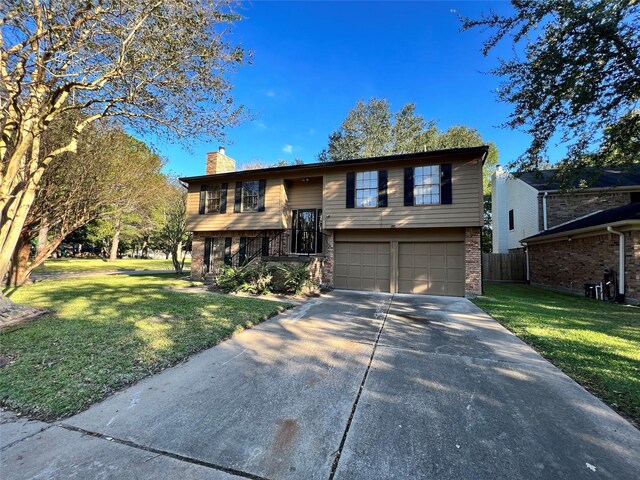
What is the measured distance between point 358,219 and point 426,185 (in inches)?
108

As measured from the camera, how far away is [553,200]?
49.0 feet

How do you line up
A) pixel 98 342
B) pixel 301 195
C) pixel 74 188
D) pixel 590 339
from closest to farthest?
pixel 98 342 → pixel 590 339 → pixel 74 188 → pixel 301 195

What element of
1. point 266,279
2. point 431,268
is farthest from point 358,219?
point 266,279

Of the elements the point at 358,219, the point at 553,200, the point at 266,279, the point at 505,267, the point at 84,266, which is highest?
the point at 553,200

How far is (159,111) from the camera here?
753 cm

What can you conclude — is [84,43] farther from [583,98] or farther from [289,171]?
[583,98]

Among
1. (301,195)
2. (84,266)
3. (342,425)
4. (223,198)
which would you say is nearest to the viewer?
(342,425)

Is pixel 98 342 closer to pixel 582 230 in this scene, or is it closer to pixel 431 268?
pixel 431 268

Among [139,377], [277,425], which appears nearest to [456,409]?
[277,425]

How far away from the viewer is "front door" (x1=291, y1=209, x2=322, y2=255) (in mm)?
12344

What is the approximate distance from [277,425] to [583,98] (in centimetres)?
1054

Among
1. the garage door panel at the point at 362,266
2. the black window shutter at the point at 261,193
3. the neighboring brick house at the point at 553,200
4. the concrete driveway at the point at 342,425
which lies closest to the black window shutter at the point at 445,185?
the garage door panel at the point at 362,266

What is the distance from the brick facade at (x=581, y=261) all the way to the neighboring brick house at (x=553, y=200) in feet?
5.61

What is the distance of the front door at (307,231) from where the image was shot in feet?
40.5
